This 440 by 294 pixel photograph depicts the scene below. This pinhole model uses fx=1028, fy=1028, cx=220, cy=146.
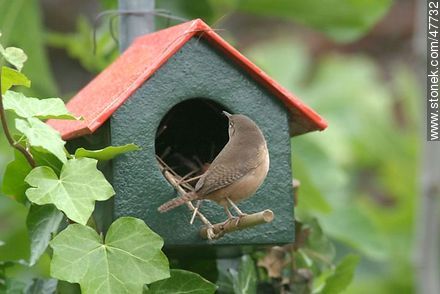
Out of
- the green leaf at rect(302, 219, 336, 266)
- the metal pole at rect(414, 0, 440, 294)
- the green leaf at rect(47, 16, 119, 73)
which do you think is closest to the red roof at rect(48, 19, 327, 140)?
the green leaf at rect(302, 219, 336, 266)

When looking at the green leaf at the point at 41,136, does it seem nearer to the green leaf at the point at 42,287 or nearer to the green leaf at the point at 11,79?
the green leaf at the point at 11,79

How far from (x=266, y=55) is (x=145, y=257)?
3840mm

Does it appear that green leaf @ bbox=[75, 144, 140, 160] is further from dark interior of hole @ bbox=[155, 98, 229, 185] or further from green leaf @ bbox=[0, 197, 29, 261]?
green leaf @ bbox=[0, 197, 29, 261]

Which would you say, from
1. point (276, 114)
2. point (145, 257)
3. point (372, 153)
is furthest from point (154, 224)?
point (372, 153)

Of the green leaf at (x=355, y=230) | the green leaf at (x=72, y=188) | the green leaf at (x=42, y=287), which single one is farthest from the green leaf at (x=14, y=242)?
the green leaf at (x=355, y=230)

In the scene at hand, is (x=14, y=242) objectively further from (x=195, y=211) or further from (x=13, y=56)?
(x=13, y=56)

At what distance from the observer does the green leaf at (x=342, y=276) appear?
245cm

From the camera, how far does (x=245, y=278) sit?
221cm

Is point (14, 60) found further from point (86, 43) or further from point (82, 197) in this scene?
point (86, 43)

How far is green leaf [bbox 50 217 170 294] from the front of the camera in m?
1.86

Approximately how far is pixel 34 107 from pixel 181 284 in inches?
17.9

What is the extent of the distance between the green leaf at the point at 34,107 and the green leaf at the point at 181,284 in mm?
380

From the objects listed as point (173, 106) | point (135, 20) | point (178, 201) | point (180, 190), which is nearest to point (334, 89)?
point (135, 20)

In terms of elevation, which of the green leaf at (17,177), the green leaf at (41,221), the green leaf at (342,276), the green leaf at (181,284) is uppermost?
the green leaf at (17,177)
